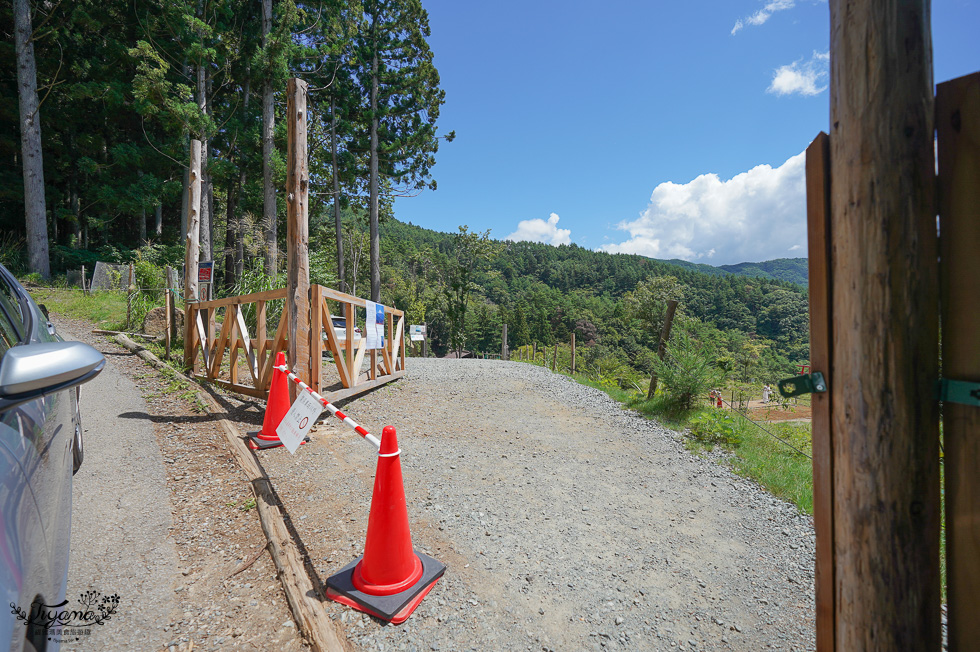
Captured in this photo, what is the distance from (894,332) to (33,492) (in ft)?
9.15

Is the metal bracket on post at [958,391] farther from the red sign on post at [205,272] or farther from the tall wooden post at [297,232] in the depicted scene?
the red sign on post at [205,272]

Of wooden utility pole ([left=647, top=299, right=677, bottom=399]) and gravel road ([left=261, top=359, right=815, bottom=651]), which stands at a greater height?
wooden utility pole ([left=647, top=299, right=677, bottom=399])

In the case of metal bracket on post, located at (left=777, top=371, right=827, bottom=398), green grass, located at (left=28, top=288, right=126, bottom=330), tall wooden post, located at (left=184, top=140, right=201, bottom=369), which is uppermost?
tall wooden post, located at (left=184, top=140, right=201, bottom=369)

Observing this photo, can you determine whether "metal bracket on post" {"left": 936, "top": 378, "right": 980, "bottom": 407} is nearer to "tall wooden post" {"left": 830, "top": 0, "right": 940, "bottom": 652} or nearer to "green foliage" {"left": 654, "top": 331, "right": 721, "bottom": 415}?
"tall wooden post" {"left": 830, "top": 0, "right": 940, "bottom": 652}

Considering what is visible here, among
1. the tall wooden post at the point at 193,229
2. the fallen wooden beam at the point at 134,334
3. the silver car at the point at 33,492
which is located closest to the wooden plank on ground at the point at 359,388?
the tall wooden post at the point at 193,229

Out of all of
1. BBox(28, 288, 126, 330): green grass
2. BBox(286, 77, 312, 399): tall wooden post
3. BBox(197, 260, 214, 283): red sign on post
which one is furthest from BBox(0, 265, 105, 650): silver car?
BBox(28, 288, 126, 330): green grass

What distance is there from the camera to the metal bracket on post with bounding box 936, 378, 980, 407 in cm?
126

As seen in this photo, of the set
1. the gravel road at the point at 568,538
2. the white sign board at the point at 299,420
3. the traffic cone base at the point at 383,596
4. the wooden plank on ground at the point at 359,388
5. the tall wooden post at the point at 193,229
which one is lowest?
the gravel road at the point at 568,538

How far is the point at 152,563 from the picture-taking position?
2566 millimetres

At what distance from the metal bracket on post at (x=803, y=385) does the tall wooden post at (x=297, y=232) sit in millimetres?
5109

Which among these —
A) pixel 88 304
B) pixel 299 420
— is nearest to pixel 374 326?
pixel 299 420

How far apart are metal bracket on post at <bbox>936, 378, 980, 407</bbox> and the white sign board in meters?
3.41

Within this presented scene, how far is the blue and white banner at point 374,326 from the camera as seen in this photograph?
7.40m

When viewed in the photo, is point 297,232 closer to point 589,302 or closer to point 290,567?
point 290,567
